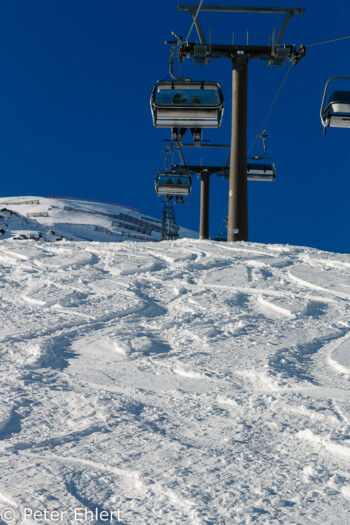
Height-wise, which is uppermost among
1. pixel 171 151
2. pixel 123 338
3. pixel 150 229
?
pixel 171 151

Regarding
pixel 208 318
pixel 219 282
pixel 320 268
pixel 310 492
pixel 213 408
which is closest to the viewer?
pixel 310 492

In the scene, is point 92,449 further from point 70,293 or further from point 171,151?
point 171,151

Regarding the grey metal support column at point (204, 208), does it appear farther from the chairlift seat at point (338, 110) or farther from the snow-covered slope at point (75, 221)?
the snow-covered slope at point (75, 221)

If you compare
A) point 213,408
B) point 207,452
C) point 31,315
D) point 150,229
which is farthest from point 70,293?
point 150,229

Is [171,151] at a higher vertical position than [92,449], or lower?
higher

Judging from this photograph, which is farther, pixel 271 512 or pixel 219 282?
pixel 219 282

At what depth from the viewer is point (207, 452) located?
2443mm

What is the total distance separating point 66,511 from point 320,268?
17.2 ft

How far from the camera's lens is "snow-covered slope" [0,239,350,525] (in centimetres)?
209

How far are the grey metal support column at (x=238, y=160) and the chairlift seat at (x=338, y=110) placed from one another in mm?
4522

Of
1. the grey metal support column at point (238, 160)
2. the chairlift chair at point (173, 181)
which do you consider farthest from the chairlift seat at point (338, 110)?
the chairlift chair at point (173, 181)

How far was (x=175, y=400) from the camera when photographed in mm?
3023

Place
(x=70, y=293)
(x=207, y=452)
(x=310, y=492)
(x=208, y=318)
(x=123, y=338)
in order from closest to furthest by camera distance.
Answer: (x=310, y=492), (x=207, y=452), (x=123, y=338), (x=208, y=318), (x=70, y=293)

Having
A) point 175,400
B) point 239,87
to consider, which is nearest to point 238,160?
point 239,87
